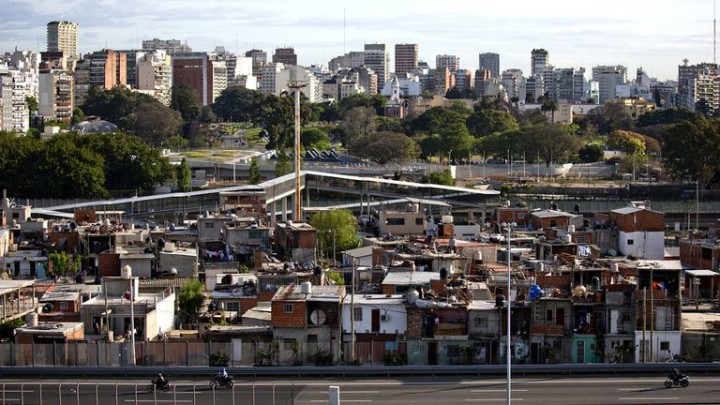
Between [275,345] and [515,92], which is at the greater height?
[515,92]

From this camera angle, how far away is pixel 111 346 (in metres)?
20.5

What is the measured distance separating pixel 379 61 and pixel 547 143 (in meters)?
110

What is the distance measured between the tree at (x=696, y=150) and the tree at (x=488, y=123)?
2478 cm

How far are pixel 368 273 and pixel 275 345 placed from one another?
22.0 feet

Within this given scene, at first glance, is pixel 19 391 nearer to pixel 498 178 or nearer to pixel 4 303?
pixel 4 303

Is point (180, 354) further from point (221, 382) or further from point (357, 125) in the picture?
point (357, 125)

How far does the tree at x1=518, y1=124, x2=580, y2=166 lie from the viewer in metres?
68.6

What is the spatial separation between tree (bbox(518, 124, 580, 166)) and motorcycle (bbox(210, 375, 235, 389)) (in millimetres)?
50955

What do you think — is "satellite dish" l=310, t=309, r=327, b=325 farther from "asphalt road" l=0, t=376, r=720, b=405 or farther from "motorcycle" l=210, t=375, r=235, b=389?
"motorcycle" l=210, t=375, r=235, b=389

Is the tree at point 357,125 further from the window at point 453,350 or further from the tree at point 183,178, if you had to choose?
the window at point 453,350

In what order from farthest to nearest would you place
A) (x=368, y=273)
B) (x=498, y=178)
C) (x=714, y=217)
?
(x=498, y=178) → (x=714, y=217) → (x=368, y=273)

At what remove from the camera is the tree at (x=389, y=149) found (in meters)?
68.0

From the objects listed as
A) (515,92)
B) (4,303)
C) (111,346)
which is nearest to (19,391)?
(111,346)

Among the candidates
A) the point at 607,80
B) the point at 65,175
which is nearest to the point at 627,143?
the point at 65,175
